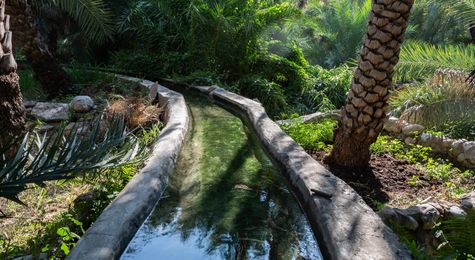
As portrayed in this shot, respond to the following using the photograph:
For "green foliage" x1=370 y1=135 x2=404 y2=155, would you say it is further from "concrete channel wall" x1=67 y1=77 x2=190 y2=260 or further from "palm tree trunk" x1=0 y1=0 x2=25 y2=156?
→ "palm tree trunk" x1=0 y1=0 x2=25 y2=156

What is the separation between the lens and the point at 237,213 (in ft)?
10.7

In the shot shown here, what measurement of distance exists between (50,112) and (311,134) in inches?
136

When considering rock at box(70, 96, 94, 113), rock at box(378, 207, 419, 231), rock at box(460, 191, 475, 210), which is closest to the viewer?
rock at box(378, 207, 419, 231)

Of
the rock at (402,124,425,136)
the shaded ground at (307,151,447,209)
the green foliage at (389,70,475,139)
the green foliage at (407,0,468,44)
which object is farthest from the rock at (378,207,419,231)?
the green foliage at (407,0,468,44)

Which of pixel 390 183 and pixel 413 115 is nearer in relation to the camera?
pixel 390 183

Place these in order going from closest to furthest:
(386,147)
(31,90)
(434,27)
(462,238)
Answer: (462,238) → (386,147) → (31,90) → (434,27)

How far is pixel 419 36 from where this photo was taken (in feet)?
57.9

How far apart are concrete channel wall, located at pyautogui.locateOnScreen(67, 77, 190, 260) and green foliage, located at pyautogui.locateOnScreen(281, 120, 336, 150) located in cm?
148

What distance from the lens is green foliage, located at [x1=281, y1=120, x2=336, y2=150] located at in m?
5.14

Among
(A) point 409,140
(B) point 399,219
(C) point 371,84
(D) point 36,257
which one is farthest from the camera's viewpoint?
(A) point 409,140

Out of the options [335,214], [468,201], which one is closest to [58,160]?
[335,214]

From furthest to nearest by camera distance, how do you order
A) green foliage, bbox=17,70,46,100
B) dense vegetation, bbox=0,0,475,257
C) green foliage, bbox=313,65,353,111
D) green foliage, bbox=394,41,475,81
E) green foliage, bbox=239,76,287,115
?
green foliage, bbox=313,65,353,111 → green foliage, bbox=239,76,287,115 → green foliage, bbox=17,70,46,100 → green foliage, bbox=394,41,475,81 → dense vegetation, bbox=0,0,475,257

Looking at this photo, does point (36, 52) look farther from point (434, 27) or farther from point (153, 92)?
point (434, 27)

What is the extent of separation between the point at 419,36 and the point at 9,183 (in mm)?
18408
